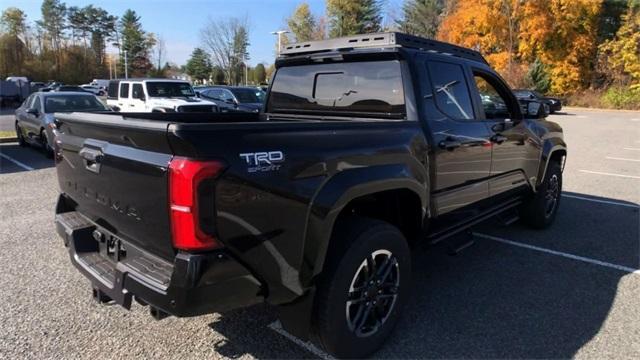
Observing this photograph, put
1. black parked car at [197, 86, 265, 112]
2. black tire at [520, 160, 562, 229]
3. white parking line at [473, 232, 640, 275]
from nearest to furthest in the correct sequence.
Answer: white parking line at [473, 232, 640, 275] → black tire at [520, 160, 562, 229] → black parked car at [197, 86, 265, 112]

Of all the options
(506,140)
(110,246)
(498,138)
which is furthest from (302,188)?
(506,140)

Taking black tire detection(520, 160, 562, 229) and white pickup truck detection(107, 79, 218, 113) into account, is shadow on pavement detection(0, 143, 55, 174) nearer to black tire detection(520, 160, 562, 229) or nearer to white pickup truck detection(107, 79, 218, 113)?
white pickup truck detection(107, 79, 218, 113)

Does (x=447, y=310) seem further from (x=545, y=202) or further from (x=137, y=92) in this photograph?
(x=137, y=92)

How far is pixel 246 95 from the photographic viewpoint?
1914 cm

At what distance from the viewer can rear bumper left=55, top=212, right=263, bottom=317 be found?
2102 mm

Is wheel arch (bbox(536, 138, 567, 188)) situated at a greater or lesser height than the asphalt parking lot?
greater

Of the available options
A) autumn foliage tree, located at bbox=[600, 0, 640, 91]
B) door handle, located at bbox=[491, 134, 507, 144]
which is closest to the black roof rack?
door handle, located at bbox=[491, 134, 507, 144]

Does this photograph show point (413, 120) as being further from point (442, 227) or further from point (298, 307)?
point (298, 307)

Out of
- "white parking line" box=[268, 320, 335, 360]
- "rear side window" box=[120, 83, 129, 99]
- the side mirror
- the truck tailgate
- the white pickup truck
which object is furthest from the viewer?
"rear side window" box=[120, 83, 129, 99]

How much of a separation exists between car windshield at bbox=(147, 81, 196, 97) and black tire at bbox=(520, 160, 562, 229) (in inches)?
583

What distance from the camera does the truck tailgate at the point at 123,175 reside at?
218 cm

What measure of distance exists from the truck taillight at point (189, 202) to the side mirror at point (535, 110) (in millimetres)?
4047

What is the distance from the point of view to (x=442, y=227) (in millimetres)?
3812

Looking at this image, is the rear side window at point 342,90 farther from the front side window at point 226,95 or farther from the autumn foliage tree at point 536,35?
the autumn foliage tree at point 536,35
